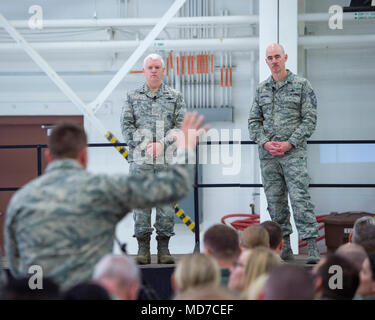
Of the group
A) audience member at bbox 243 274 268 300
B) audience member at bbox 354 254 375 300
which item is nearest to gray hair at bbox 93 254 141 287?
audience member at bbox 243 274 268 300

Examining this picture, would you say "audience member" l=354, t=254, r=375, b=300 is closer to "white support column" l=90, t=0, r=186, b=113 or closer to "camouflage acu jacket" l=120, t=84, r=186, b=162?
"camouflage acu jacket" l=120, t=84, r=186, b=162

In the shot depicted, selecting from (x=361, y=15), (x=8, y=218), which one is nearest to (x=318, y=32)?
(x=361, y=15)

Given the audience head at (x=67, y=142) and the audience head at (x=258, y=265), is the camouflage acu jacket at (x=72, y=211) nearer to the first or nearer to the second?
the audience head at (x=67, y=142)

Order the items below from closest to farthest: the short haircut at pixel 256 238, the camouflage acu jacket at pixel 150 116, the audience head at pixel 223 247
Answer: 1. the audience head at pixel 223 247
2. the short haircut at pixel 256 238
3. the camouflage acu jacket at pixel 150 116

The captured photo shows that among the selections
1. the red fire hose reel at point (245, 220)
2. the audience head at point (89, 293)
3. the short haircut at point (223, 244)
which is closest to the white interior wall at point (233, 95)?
the red fire hose reel at point (245, 220)

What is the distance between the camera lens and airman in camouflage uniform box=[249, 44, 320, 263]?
329 centimetres

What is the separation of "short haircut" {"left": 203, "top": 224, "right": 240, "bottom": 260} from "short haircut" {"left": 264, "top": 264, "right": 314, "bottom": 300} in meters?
0.68

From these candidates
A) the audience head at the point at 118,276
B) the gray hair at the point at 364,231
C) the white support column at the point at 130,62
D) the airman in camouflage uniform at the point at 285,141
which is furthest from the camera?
the white support column at the point at 130,62

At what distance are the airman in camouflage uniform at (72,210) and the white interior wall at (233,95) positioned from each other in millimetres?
4748

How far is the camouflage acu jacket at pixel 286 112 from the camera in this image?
333 cm

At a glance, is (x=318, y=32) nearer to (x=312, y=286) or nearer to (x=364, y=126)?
(x=364, y=126)
